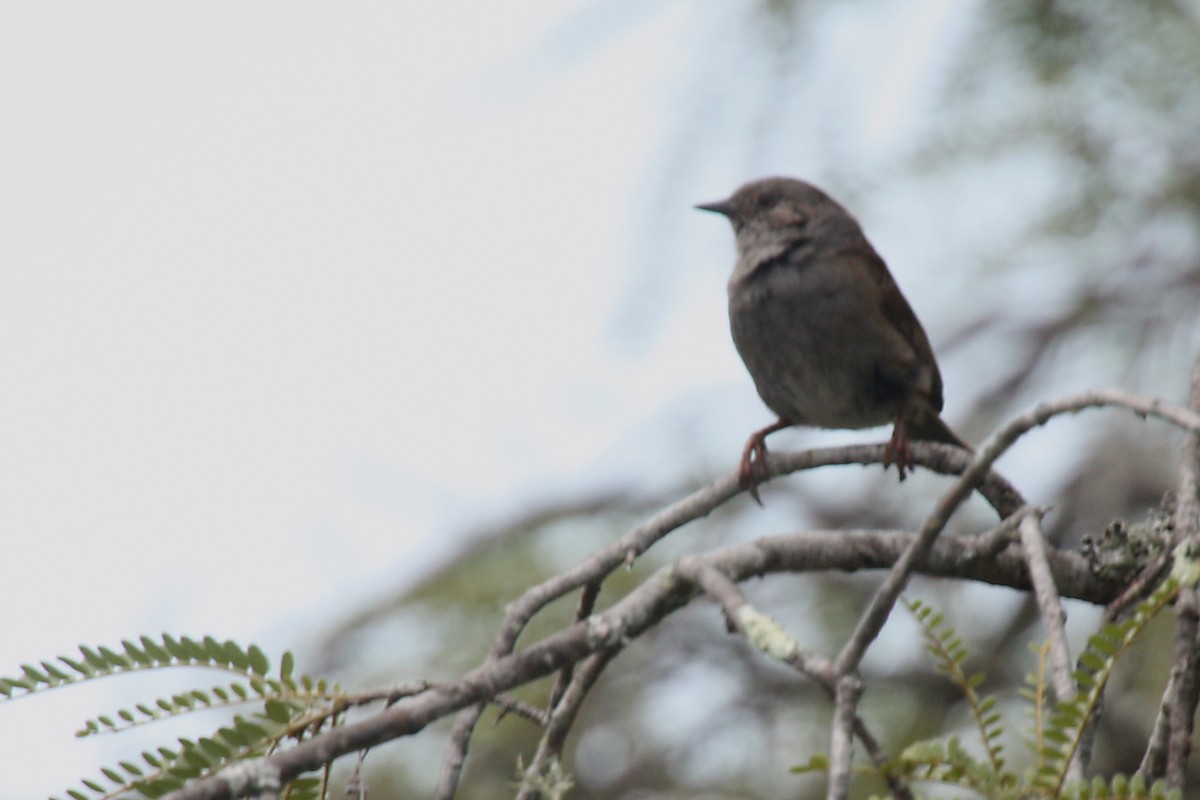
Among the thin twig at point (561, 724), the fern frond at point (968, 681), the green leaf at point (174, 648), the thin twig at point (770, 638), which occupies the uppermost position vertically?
the green leaf at point (174, 648)

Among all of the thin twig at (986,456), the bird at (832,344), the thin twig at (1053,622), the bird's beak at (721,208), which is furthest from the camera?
the bird's beak at (721,208)

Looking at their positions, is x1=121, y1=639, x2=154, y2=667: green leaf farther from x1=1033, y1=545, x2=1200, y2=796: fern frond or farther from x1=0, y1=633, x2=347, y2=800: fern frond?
x1=1033, y1=545, x2=1200, y2=796: fern frond

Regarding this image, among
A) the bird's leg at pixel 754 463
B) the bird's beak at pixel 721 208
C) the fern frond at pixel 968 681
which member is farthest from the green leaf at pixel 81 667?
the bird's beak at pixel 721 208

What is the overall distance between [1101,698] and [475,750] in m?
3.05

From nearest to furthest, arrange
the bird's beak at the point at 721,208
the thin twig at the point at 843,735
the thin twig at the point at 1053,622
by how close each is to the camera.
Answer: the thin twig at the point at 843,735, the thin twig at the point at 1053,622, the bird's beak at the point at 721,208

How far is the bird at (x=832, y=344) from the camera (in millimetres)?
4066

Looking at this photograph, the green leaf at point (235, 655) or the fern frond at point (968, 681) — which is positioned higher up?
the green leaf at point (235, 655)

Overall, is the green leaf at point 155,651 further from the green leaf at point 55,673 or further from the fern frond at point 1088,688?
the fern frond at point 1088,688

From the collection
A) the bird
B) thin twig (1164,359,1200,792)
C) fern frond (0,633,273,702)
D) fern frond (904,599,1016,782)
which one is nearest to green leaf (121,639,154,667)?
fern frond (0,633,273,702)

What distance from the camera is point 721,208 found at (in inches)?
191

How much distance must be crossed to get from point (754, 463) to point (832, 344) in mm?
822

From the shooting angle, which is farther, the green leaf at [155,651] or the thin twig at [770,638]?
the green leaf at [155,651]

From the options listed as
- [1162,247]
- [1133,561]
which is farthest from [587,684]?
[1162,247]

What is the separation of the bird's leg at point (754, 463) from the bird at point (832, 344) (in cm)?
10
